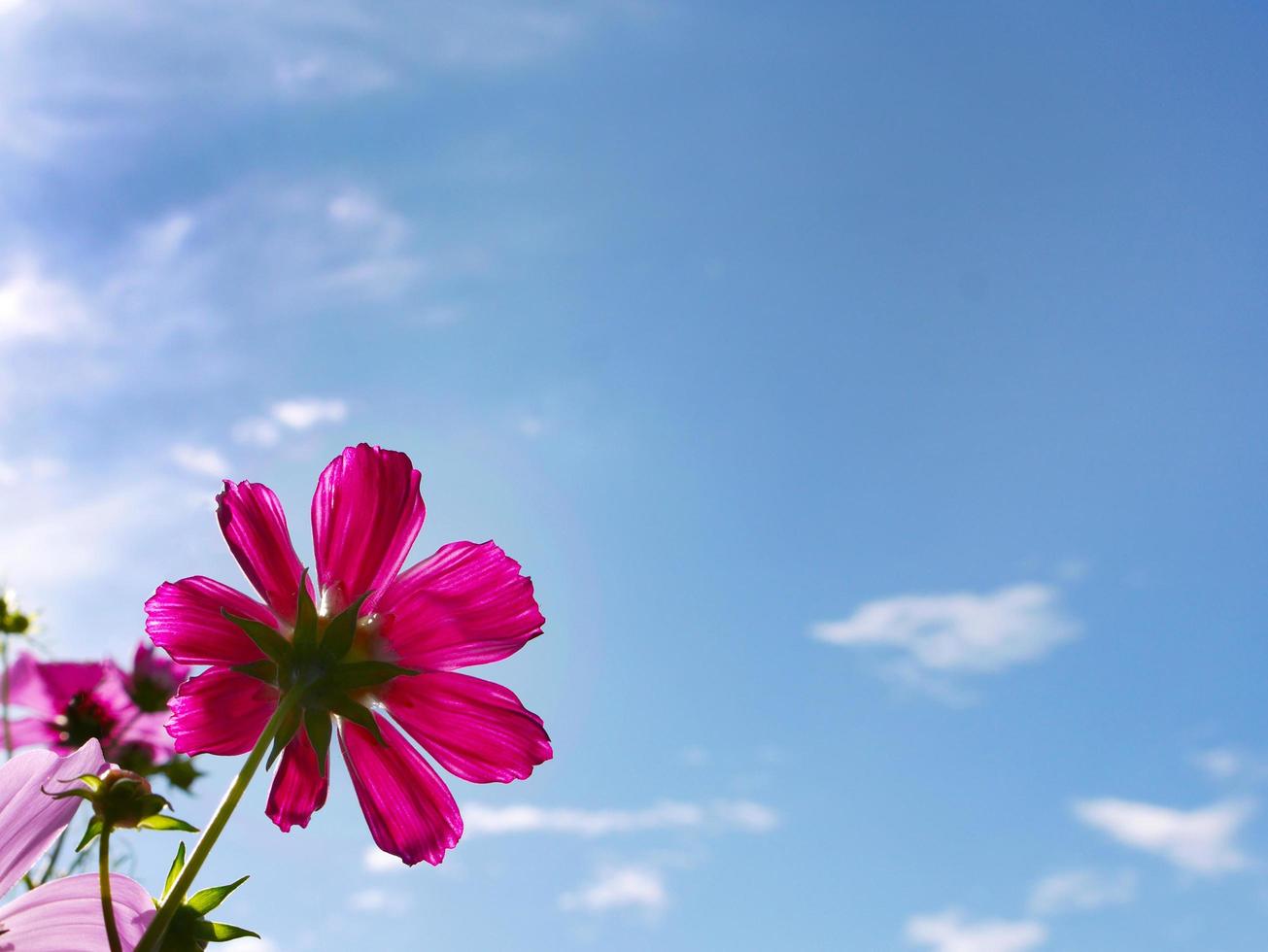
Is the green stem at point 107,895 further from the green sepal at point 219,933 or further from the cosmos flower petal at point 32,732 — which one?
the cosmos flower petal at point 32,732

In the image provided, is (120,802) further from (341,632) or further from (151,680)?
(151,680)

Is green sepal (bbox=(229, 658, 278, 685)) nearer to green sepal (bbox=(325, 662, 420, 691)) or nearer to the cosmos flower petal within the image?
green sepal (bbox=(325, 662, 420, 691))

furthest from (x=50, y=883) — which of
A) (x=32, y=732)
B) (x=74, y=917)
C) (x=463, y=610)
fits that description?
(x=32, y=732)

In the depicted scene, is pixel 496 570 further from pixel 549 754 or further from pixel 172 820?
pixel 172 820

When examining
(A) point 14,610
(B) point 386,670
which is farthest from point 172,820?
(A) point 14,610

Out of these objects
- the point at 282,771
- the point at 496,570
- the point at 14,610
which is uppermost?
the point at 14,610

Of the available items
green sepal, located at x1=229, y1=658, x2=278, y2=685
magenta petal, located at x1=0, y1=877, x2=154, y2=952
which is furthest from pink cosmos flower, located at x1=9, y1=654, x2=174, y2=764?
magenta petal, located at x1=0, y1=877, x2=154, y2=952
